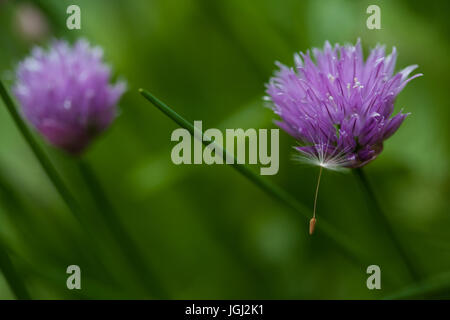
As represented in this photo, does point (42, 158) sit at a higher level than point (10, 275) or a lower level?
higher

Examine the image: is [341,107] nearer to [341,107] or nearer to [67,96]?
[341,107]

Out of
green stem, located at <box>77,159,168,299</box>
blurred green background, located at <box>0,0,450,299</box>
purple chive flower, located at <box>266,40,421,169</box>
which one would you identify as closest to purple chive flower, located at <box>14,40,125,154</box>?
green stem, located at <box>77,159,168,299</box>

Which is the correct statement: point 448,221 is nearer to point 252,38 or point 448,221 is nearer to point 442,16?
point 442,16

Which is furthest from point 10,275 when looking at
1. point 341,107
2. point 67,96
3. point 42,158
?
point 341,107

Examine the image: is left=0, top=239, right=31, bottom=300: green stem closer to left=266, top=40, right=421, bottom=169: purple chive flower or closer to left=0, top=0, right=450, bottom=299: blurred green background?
left=0, top=0, right=450, bottom=299: blurred green background

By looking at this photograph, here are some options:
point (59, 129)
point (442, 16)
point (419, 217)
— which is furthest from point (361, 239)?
point (59, 129)

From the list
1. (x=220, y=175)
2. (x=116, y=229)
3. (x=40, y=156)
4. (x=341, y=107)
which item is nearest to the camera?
(x=341, y=107)

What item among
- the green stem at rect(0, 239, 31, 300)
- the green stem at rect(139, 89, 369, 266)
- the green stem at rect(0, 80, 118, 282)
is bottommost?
the green stem at rect(0, 239, 31, 300)
